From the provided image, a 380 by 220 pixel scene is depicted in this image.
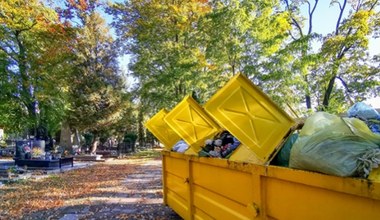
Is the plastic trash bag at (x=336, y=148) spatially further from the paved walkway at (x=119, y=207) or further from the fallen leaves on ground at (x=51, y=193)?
the fallen leaves on ground at (x=51, y=193)

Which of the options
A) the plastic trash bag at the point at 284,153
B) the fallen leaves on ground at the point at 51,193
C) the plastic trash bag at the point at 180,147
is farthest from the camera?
the fallen leaves on ground at the point at 51,193

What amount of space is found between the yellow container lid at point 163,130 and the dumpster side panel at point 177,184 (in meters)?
0.26

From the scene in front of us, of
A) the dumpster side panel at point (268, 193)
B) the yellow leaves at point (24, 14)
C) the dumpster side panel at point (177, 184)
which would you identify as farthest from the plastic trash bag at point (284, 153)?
the yellow leaves at point (24, 14)

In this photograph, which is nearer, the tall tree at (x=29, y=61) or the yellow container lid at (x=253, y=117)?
the yellow container lid at (x=253, y=117)

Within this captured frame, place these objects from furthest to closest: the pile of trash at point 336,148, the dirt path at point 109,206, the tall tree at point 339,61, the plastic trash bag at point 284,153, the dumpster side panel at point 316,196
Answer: the tall tree at point 339,61
the dirt path at point 109,206
the plastic trash bag at point 284,153
the pile of trash at point 336,148
the dumpster side panel at point 316,196

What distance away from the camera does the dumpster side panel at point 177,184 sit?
14.0ft

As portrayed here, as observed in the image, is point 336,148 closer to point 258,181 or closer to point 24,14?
point 258,181

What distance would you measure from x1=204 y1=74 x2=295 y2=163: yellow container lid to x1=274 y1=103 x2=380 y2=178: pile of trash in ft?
1.30

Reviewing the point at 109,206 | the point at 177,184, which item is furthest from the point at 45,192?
the point at 177,184

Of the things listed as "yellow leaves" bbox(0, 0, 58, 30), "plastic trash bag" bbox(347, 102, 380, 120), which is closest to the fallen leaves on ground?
"plastic trash bag" bbox(347, 102, 380, 120)

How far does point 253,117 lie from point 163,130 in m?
3.53

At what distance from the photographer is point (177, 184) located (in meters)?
4.82

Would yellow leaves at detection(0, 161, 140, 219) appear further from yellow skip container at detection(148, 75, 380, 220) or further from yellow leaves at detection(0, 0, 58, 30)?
yellow leaves at detection(0, 0, 58, 30)

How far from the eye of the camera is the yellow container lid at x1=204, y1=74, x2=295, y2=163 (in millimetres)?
2428
